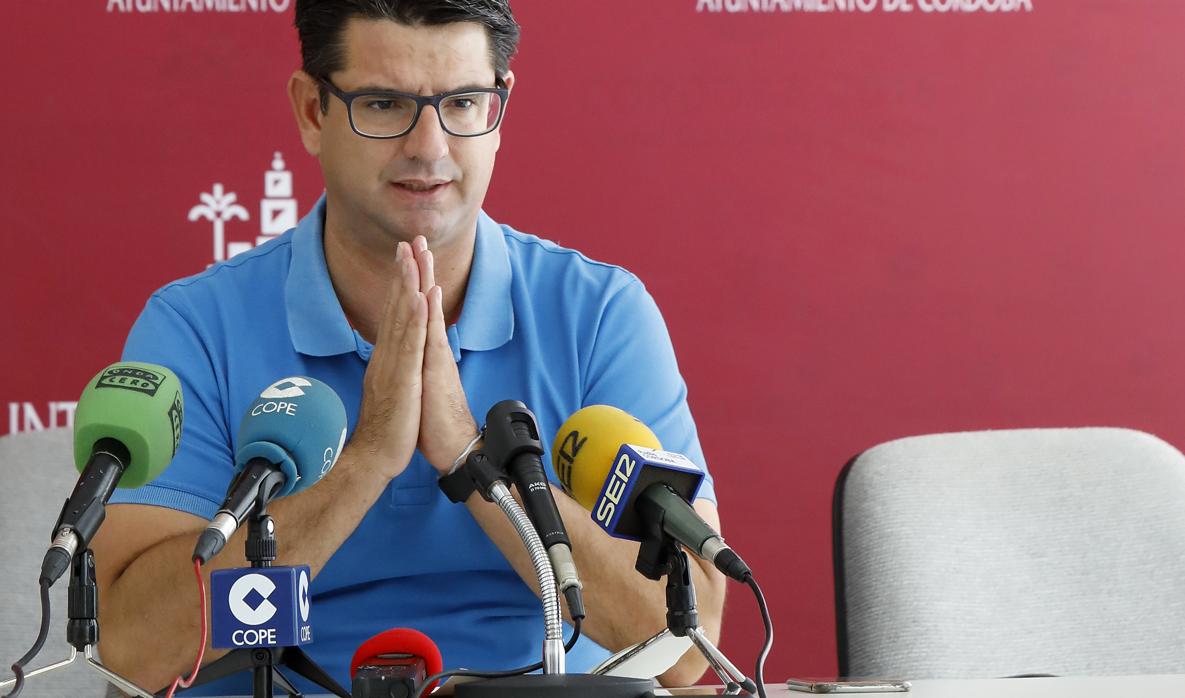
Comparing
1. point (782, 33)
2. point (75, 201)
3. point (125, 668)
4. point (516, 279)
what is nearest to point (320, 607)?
point (125, 668)

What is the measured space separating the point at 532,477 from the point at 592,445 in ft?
0.35

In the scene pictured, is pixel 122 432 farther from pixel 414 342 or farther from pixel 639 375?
pixel 639 375

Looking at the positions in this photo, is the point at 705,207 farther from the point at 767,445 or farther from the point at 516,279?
the point at 516,279

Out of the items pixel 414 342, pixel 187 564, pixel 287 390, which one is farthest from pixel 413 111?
pixel 287 390

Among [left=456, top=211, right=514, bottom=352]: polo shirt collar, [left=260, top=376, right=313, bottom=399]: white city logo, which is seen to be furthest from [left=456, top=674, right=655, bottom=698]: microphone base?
[left=456, top=211, right=514, bottom=352]: polo shirt collar

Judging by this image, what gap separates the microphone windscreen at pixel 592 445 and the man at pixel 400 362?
1.41 feet

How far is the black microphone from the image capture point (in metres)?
0.89

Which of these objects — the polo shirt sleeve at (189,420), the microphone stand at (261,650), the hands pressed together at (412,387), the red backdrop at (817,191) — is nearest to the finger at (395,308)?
the hands pressed together at (412,387)

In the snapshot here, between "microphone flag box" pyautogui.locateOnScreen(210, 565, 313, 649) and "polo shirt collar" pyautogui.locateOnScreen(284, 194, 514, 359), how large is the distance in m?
0.83

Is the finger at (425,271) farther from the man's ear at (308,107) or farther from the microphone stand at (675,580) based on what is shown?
the microphone stand at (675,580)

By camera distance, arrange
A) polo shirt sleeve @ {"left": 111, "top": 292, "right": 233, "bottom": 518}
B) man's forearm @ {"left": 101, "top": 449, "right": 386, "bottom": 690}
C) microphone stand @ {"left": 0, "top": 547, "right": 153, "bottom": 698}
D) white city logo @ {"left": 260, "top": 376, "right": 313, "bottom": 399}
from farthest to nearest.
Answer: polo shirt sleeve @ {"left": 111, "top": 292, "right": 233, "bottom": 518}, man's forearm @ {"left": 101, "top": 449, "right": 386, "bottom": 690}, white city logo @ {"left": 260, "top": 376, "right": 313, "bottom": 399}, microphone stand @ {"left": 0, "top": 547, "right": 153, "bottom": 698}

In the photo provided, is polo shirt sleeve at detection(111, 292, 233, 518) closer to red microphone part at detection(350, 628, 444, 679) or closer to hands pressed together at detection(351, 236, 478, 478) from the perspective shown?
hands pressed together at detection(351, 236, 478, 478)

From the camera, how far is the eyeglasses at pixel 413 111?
5.37 ft

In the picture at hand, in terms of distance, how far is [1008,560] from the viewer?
6.02 feet
